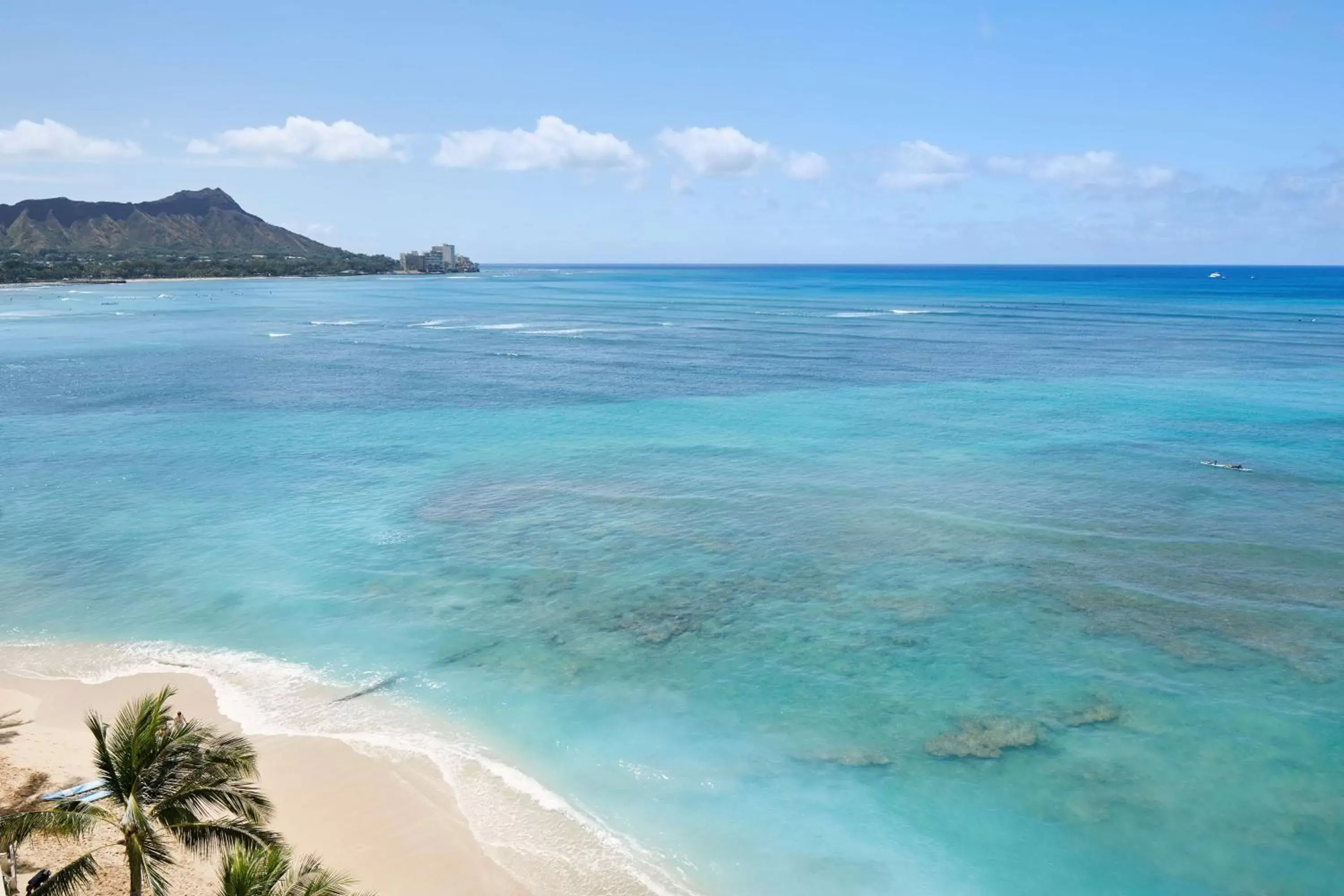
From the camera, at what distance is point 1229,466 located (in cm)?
4294

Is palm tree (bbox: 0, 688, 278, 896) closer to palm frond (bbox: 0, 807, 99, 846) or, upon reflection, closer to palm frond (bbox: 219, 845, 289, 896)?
palm frond (bbox: 0, 807, 99, 846)

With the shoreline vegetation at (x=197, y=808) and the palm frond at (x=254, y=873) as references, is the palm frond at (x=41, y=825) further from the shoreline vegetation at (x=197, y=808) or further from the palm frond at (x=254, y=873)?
the palm frond at (x=254, y=873)

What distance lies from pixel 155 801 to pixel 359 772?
7.10m

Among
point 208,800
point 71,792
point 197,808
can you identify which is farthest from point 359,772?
point 208,800

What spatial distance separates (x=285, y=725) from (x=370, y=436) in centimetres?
3259

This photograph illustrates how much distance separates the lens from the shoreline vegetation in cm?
1216

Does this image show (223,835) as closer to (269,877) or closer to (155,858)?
(155,858)

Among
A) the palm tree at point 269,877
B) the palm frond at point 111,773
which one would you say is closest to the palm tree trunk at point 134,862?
the palm frond at point 111,773

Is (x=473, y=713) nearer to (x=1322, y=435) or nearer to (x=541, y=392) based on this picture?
(x=541, y=392)

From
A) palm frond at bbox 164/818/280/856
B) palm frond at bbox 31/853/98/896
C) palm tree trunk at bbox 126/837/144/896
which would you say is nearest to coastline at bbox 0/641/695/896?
palm frond at bbox 164/818/280/856

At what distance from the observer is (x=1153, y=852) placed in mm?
17297

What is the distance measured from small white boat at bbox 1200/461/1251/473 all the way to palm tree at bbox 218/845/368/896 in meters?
43.9

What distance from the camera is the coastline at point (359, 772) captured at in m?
16.5

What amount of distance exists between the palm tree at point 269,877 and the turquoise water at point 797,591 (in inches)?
275
